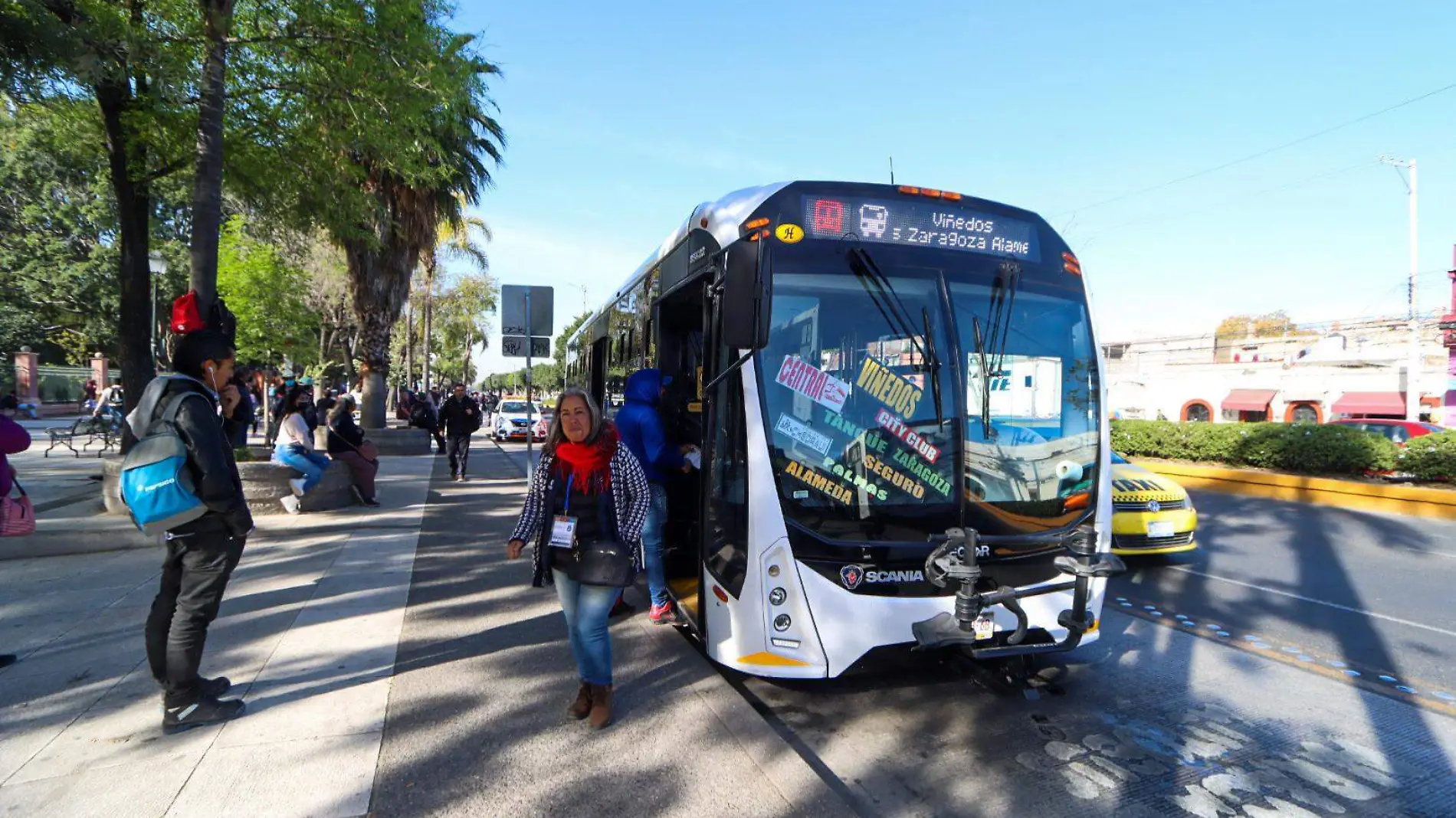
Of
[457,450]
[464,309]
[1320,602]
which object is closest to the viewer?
[1320,602]

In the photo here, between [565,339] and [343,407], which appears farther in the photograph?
[565,339]

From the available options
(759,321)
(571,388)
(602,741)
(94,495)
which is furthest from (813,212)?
(94,495)

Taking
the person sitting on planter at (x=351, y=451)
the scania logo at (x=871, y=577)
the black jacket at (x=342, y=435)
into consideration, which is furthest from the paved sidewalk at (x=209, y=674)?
the black jacket at (x=342, y=435)

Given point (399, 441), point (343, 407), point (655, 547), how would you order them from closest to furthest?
point (655, 547), point (343, 407), point (399, 441)

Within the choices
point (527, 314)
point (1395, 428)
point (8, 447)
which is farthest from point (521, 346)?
point (1395, 428)

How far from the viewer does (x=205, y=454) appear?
144 inches

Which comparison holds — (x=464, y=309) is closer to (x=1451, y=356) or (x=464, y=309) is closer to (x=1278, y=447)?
(x=1278, y=447)

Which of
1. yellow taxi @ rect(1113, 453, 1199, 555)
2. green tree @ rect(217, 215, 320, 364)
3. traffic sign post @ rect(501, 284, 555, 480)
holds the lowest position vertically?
yellow taxi @ rect(1113, 453, 1199, 555)

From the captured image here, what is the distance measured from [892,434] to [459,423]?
11.0 m

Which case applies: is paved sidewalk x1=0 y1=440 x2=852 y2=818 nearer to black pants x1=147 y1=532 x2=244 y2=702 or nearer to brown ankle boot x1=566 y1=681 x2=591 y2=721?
brown ankle boot x1=566 y1=681 x2=591 y2=721

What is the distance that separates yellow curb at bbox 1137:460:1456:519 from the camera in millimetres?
12625

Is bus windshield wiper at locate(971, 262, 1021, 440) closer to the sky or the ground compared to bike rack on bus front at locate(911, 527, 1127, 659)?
closer to the sky

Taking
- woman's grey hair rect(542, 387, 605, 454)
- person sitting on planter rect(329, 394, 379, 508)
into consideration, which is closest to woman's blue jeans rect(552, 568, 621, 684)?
woman's grey hair rect(542, 387, 605, 454)

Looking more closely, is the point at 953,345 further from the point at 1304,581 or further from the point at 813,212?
the point at 1304,581
